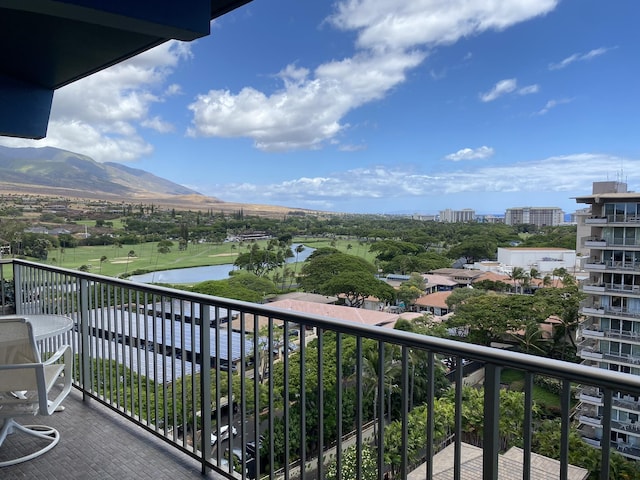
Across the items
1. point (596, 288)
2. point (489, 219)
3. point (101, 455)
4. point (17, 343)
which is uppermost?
point (489, 219)

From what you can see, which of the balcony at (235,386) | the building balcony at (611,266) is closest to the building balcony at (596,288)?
the building balcony at (611,266)

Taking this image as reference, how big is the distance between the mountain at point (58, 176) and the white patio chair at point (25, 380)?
9227mm

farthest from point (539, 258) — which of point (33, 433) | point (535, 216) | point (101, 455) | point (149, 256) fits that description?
point (33, 433)

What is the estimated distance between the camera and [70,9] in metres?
1.90

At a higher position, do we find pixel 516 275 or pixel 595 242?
pixel 595 242

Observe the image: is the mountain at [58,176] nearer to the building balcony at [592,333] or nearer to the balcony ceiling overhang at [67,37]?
the balcony ceiling overhang at [67,37]

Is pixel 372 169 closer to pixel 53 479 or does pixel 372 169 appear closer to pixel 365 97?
pixel 365 97

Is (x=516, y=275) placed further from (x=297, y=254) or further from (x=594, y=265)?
(x=297, y=254)

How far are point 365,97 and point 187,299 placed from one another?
38.5m

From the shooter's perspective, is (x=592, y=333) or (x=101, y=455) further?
(x=592, y=333)

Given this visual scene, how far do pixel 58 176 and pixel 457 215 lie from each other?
17095 millimetres

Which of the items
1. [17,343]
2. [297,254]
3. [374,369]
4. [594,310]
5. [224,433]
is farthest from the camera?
[297,254]

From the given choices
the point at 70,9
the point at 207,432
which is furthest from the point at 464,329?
the point at 70,9

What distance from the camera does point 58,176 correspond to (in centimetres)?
1267
